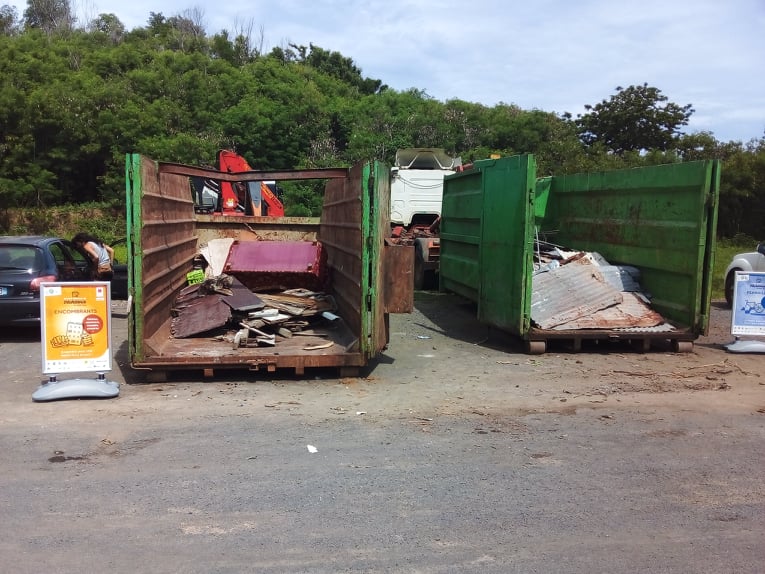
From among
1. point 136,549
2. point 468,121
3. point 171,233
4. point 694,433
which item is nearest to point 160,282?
point 171,233

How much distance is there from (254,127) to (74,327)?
1089 inches

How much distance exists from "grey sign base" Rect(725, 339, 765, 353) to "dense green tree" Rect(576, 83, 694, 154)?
99.5 ft

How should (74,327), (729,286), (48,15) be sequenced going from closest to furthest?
(74,327)
(729,286)
(48,15)

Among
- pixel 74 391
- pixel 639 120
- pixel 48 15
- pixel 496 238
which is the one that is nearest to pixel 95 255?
pixel 74 391

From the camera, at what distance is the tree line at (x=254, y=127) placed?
3023cm

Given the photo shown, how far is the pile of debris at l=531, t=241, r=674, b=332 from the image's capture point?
9.38 meters

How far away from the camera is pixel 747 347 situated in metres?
9.30

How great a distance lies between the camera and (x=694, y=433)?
19.3 ft

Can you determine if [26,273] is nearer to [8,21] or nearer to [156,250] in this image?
[156,250]

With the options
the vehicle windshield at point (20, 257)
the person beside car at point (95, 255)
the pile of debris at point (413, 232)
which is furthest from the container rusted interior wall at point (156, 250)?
the pile of debris at point (413, 232)

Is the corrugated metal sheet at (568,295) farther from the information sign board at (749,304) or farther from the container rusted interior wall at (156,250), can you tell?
the container rusted interior wall at (156,250)

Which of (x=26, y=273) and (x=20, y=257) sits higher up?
(x=20, y=257)

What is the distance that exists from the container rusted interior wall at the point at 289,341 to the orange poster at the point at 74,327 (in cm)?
35

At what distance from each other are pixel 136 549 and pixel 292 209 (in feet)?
81.6
